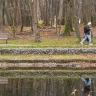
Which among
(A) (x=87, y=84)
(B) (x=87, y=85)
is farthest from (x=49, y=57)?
(B) (x=87, y=85)

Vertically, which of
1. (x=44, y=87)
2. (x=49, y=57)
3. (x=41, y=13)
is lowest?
(x=44, y=87)

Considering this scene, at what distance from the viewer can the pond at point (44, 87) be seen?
13.4 m

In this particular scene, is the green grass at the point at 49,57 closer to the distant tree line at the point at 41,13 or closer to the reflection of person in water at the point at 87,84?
the distant tree line at the point at 41,13

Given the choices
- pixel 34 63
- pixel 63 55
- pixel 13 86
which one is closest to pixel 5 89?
pixel 13 86

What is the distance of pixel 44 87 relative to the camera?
14.8 meters

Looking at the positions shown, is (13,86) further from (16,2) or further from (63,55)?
(16,2)

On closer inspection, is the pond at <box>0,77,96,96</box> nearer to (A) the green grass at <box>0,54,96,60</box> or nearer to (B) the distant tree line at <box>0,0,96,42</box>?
(A) the green grass at <box>0,54,96,60</box>

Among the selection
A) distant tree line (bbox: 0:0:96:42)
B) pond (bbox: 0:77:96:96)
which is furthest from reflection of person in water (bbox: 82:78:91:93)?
distant tree line (bbox: 0:0:96:42)

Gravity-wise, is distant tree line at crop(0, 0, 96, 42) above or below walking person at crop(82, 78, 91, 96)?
above

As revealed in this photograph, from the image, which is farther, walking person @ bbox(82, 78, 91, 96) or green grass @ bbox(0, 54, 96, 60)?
green grass @ bbox(0, 54, 96, 60)

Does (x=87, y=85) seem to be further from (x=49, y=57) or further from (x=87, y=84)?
(x=49, y=57)

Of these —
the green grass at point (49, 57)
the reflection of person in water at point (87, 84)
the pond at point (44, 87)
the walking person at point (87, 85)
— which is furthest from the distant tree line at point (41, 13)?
the walking person at point (87, 85)

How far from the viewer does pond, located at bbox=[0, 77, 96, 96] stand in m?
13.4

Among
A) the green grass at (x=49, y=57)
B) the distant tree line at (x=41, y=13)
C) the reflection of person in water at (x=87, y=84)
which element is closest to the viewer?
the reflection of person in water at (x=87, y=84)
